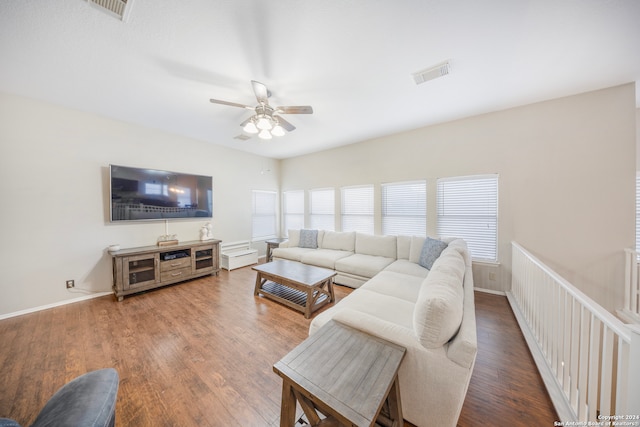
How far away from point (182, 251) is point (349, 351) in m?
3.73

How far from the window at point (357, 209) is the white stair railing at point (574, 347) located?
2.53 meters

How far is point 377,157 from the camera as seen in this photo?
422cm

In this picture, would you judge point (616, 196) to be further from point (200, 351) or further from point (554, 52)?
point (200, 351)

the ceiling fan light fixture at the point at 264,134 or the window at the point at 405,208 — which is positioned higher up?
the ceiling fan light fixture at the point at 264,134

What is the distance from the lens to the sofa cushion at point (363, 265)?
326cm

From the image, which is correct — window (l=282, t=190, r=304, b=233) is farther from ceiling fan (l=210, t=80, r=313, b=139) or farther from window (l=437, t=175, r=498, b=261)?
window (l=437, t=175, r=498, b=261)

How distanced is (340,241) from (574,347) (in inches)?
127

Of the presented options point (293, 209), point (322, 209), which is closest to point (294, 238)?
point (322, 209)

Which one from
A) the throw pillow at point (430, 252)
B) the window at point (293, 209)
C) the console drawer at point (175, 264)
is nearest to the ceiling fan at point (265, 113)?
the throw pillow at point (430, 252)

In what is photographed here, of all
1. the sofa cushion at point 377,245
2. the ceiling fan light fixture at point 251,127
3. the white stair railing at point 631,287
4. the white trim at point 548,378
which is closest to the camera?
the white trim at point 548,378

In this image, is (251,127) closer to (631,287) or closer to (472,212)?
(472,212)

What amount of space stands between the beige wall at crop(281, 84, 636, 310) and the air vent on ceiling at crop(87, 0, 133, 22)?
3.96 metres

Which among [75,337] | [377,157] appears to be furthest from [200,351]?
[377,157]

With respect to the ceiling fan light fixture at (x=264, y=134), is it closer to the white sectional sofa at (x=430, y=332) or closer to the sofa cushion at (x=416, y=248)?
the white sectional sofa at (x=430, y=332)
